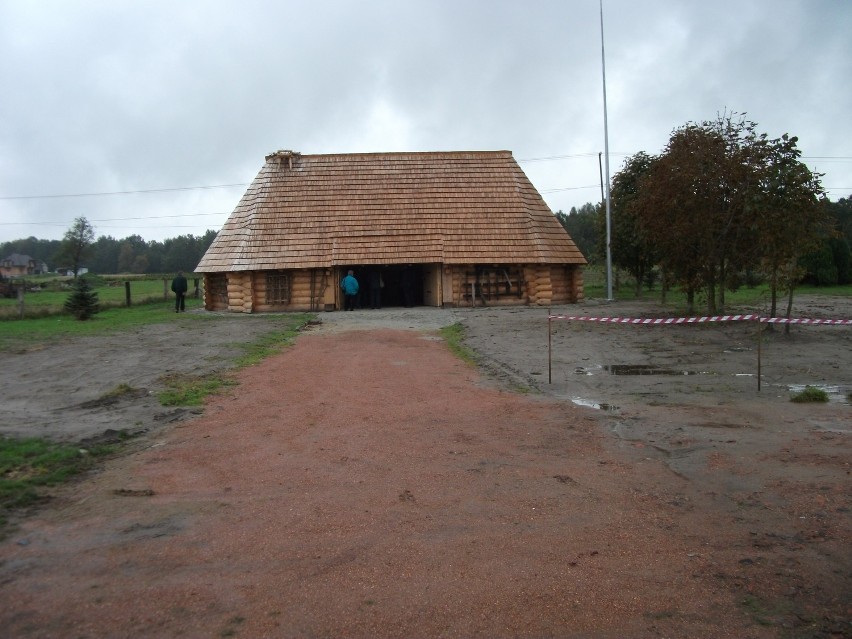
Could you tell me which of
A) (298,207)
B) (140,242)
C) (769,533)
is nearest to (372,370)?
(769,533)

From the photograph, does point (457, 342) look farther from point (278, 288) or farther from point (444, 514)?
point (278, 288)

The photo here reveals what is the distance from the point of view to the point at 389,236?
102 ft

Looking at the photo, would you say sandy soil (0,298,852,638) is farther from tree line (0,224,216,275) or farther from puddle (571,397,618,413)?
tree line (0,224,216,275)

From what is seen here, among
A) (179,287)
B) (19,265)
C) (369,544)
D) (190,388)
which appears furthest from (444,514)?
(19,265)

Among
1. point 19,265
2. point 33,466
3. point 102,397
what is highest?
point 19,265

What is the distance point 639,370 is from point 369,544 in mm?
9298

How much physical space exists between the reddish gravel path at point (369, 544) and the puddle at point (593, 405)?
52.5 inches

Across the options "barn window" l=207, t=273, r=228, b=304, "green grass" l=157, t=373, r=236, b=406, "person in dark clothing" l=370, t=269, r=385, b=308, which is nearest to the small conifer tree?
"barn window" l=207, t=273, r=228, b=304

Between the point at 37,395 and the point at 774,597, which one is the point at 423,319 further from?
the point at 774,597

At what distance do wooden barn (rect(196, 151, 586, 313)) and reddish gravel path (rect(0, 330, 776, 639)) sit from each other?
73.9 ft

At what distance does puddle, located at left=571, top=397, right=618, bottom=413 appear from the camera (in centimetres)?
971

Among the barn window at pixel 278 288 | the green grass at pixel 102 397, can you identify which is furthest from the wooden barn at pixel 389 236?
the green grass at pixel 102 397

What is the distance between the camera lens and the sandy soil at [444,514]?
13.0 ft

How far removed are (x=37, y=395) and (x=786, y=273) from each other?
17.2 m
